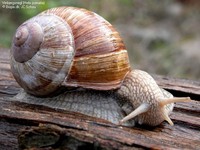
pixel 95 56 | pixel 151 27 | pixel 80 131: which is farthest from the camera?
pixel 151 27

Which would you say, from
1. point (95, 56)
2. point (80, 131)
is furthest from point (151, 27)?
point (80, 131)

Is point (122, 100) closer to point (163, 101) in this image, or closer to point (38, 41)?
point (163, 101)

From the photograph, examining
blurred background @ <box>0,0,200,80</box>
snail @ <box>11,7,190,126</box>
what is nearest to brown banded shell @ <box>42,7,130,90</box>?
snail @ <box>11,7,190,126</box>

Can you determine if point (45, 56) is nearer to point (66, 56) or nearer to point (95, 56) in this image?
point (66, 56)

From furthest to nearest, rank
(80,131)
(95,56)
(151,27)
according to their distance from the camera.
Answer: (151,27) < (95,56) < (80,131)

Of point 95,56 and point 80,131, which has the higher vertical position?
point 95,56

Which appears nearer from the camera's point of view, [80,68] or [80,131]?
[80,131]

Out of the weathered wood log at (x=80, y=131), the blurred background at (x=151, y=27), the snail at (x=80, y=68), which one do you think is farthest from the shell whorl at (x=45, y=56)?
the blurred background at (x=151, y=27)
